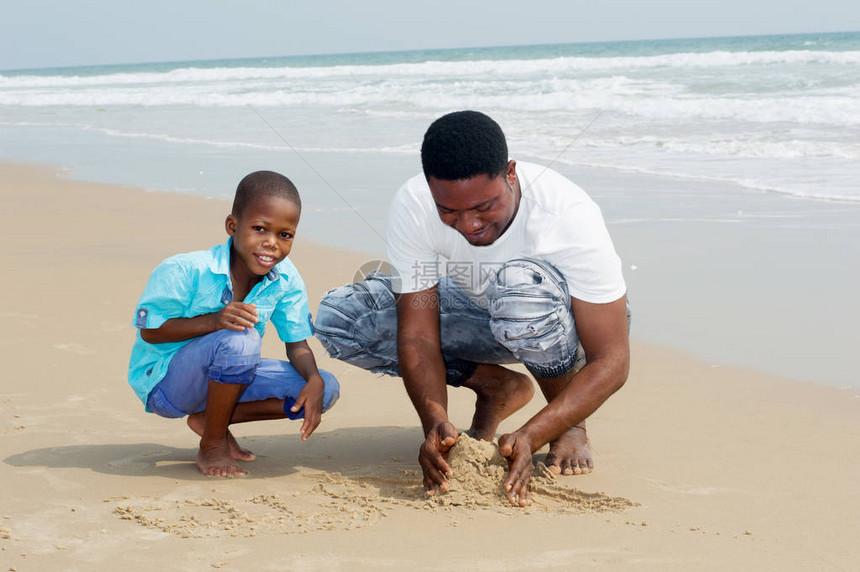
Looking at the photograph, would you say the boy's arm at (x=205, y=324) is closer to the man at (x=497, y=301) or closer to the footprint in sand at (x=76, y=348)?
the man at (x=497, y=301)

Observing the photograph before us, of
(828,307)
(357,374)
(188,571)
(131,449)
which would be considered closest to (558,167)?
(828,307)

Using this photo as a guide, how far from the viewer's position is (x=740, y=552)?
2.29 m

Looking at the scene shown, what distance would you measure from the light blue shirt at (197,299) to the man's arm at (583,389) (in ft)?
2.76

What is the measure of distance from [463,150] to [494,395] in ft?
3.18

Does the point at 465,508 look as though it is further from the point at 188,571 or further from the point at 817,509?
the point at 817,509

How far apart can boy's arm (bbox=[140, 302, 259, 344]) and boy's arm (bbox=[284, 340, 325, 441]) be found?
25cm

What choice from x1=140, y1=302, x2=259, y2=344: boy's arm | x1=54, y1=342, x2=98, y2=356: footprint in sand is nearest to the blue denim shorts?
x1=140, y1=302, x2=259, y2=344: boy's arm

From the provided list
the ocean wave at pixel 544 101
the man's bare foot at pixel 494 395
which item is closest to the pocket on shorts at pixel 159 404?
the man's bare foot at pixel 494 395

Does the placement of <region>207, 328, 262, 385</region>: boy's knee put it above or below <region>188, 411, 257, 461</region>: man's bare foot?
above

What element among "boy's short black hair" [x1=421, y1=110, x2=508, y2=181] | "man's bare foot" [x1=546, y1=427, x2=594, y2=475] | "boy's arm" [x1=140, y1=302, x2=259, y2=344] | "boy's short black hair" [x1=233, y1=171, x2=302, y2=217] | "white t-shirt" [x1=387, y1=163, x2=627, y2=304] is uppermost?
"boy's short black hair" [x1=421, y1=110, x2=508, y2=181]

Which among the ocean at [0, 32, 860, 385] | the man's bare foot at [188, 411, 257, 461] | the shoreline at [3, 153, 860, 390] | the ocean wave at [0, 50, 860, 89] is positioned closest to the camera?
the man's bare foot at [188, 411, 257, 461]

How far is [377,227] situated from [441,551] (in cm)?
418

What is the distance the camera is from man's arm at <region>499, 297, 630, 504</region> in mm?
2623

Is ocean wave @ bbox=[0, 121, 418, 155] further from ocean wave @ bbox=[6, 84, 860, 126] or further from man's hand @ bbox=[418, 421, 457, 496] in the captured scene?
man's hand @ bbox=[418, 421, 457, 496]
